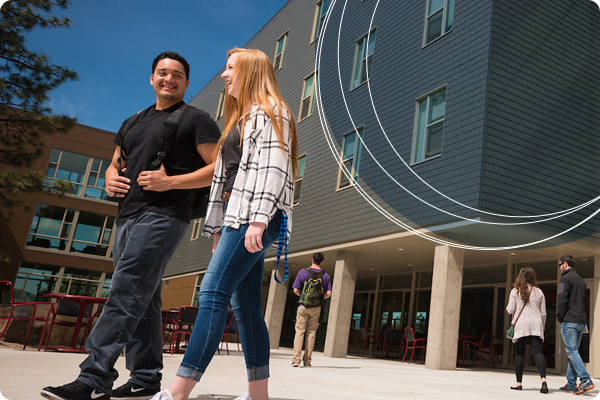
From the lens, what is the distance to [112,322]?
8.30ft

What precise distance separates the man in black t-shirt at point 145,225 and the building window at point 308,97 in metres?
15.4

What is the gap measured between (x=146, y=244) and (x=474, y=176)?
9146 millimetres

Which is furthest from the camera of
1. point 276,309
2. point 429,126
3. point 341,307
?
point 276,309

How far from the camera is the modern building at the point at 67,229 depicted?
29.3 m

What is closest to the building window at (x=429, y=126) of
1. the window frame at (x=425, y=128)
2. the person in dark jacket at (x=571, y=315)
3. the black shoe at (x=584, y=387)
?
the window frame at (x=425, y=128)

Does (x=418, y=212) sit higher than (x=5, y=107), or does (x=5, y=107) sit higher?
(x=5, y=107)

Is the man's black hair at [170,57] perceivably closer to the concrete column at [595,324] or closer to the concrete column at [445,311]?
the concrete column at [445,311]

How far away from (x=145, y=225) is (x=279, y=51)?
2101 centimetres

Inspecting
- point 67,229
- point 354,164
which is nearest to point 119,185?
point 354,164

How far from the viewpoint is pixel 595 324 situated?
37.6ft

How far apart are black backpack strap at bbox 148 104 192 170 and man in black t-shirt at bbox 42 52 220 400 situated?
0.08ft

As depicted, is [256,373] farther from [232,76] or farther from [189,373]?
[232,76]

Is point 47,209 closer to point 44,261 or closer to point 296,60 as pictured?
point 44,261

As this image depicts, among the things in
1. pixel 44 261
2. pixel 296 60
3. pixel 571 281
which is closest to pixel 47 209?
pixel 44 261
